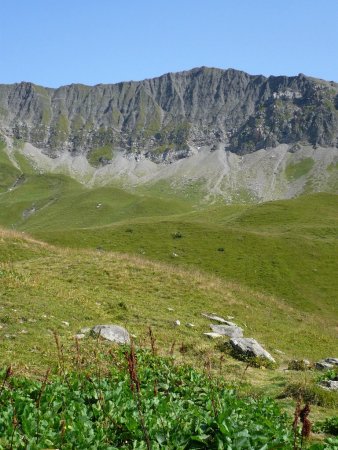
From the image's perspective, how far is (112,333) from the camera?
2011cm

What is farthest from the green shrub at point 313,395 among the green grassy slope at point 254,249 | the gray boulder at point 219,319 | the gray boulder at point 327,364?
the green grassy slope at point 254,249

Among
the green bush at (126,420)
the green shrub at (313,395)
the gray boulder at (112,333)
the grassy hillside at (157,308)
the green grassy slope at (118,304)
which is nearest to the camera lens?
the green bush at (126,420)

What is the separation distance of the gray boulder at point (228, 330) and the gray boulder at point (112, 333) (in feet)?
25.3

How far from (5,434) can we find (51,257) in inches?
1208

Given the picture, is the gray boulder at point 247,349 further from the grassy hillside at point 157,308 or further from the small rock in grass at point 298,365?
the small rock in grass at point 298,365

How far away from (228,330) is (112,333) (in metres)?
9.36

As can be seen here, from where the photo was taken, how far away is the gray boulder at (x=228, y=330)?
2628 centimetres

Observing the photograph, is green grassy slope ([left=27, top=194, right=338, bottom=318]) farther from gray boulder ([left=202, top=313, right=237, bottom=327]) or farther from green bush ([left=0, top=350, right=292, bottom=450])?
green bush ([left=0, top=350, right=292, bottom=450])

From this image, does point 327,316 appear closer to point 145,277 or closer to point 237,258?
point 237,258

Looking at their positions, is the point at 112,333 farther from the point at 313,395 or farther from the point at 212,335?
the point at 313,395

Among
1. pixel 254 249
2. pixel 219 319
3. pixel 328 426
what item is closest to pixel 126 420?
pixel 328 426

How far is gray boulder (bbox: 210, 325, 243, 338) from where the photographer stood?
1035 inches

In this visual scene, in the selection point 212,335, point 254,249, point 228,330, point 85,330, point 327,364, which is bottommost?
point 254,249

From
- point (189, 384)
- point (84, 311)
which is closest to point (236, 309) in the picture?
point (84, 311)
